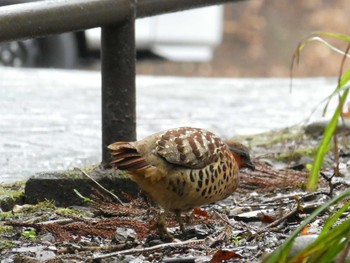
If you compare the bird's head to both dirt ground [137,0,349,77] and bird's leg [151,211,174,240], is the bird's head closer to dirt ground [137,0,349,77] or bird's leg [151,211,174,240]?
bird's leg [151,211,174,240]

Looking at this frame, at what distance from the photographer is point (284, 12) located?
68.5 feet

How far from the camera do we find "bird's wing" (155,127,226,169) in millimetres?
4082

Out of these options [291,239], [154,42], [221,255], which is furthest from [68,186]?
[154,42]

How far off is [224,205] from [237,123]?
121 inches

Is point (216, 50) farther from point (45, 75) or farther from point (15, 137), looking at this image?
point (15, 137)

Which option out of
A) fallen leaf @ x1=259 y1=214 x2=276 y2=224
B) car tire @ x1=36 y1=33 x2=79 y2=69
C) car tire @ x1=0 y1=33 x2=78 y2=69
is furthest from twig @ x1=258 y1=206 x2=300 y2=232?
car tire @ x1=36 y1=33 x2=79 y2=69

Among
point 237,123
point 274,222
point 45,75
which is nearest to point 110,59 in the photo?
point 274,222

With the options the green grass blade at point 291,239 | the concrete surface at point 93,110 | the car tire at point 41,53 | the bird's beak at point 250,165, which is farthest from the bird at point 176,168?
the car tire at point 41,53

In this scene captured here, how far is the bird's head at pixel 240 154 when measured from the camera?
196 inches

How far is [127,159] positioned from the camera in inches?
157

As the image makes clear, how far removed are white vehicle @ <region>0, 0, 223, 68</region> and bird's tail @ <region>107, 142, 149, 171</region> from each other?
28.8 feet

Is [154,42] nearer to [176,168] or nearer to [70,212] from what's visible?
[70,212]

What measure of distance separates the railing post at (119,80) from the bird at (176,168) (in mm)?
597

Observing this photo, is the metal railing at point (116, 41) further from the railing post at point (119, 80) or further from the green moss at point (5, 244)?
the green moss at point (5, 244)
